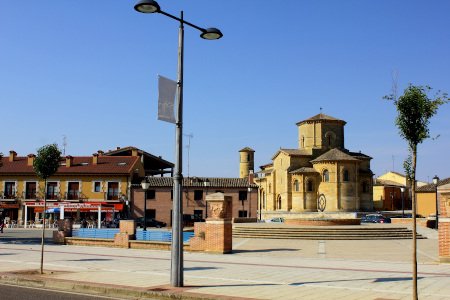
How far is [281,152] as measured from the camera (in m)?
66.9

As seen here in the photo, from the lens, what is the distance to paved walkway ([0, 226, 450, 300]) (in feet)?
34.0

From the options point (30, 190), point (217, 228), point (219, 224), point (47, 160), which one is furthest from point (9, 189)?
point (47, 160)

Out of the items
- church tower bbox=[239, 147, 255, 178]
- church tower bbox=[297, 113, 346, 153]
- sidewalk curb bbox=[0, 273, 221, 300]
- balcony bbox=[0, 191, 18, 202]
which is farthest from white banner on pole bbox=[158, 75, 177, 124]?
church tower bbox=[239, 147, 255, 178]

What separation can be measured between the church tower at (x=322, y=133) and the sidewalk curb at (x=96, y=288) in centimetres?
5641

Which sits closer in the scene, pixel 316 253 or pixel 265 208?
pixel 316 253

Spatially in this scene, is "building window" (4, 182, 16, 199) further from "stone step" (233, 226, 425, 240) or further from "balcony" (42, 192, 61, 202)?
"stone step" (233, 226, 425, 240)

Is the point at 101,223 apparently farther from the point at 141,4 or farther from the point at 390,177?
the point at 390,177

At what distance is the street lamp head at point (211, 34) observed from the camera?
11.2 m

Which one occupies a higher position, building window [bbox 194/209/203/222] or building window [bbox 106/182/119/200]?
building window [bbox 106/182/119/200]

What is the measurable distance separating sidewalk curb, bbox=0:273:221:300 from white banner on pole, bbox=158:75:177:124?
3.64 meters

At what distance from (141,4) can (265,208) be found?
62298 mm

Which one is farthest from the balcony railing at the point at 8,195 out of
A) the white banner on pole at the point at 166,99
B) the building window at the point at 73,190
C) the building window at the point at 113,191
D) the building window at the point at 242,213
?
the white banner on pole at the point at 166,99

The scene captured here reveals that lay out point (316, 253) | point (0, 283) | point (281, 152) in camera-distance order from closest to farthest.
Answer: point (0, 283), point (316, 253), point (281, 152)

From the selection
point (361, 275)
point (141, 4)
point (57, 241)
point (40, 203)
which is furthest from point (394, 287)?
point (40, 203)
